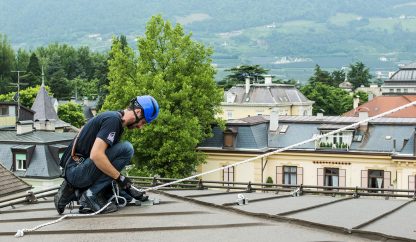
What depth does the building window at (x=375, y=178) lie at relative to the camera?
131ft

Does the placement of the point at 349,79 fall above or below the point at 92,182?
above

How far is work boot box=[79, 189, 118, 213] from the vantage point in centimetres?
855

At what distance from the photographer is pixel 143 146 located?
38.2m

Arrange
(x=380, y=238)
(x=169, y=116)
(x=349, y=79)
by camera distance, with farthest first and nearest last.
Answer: (x=349, y=79) < (x=169, y=116) < (x=380, y=238)

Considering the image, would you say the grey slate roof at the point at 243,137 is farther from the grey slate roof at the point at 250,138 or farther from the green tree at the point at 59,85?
the green tree at the point at 59,85

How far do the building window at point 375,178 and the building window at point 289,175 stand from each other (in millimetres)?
4462

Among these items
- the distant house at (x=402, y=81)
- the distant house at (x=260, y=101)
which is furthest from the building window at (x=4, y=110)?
the distant house at (x=402, y=81)

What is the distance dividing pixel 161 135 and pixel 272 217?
3033 centimetres

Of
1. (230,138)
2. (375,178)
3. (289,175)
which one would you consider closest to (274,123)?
(230,138)

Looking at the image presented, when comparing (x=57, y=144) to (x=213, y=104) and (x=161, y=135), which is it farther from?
(x=213, y=104)

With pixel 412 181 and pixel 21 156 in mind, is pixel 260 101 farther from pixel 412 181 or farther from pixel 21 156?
pixel 21 156

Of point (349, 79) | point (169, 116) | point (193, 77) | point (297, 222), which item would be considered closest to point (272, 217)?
point (297, 222)

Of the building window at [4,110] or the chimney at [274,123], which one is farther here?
the building window at [4,110]

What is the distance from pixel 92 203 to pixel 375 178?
33756 mm
